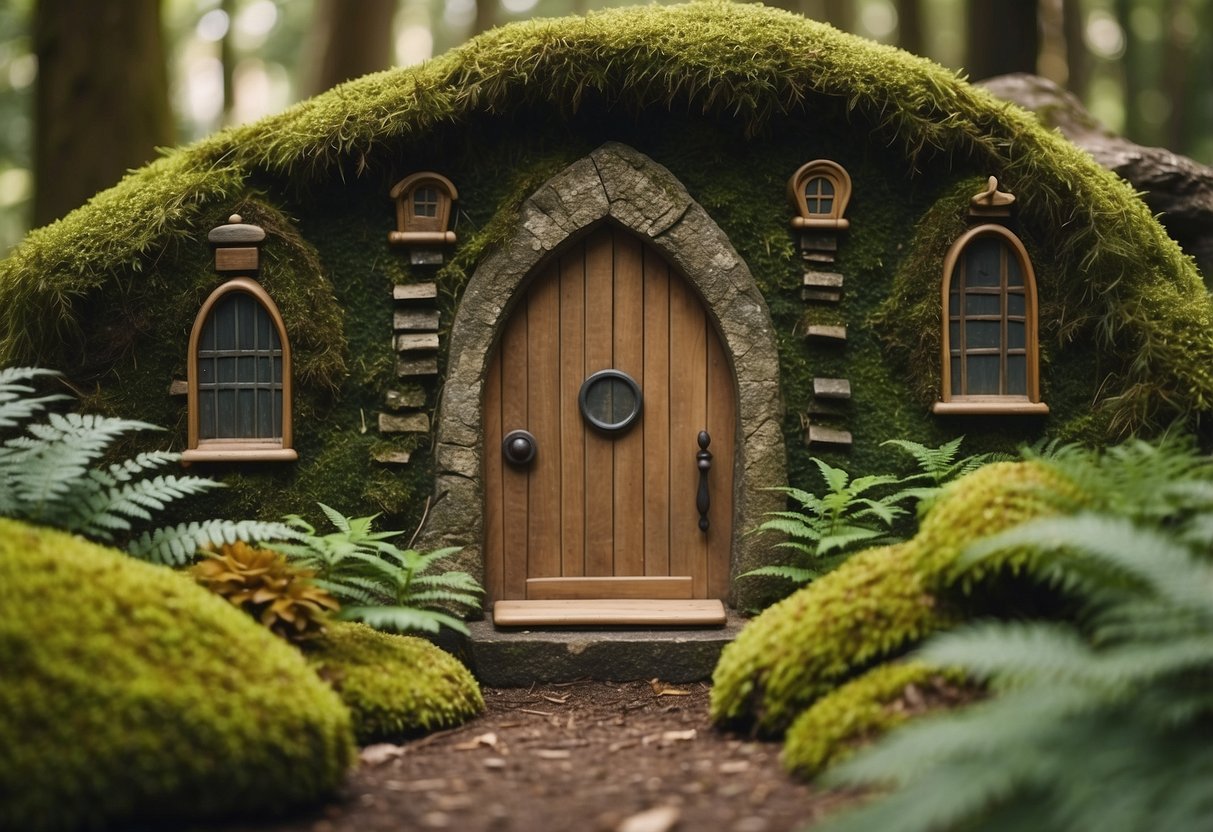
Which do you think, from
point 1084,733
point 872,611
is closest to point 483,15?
point 872,611

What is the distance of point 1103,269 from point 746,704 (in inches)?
132

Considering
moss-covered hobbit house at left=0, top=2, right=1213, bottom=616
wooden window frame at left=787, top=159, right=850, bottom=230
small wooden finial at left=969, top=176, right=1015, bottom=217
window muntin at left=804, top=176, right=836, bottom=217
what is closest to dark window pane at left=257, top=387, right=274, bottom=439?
moss-covered hobbit house at left=0, top=2, right=1213, bottom=616

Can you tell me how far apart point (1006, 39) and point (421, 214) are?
6.26 m

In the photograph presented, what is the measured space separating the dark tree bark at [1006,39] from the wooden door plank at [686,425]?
16.7 feet

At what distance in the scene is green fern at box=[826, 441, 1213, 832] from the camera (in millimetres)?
2336

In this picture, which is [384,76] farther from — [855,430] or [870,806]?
[870,806]

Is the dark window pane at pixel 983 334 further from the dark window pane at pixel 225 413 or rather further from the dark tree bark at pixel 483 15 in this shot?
the dark tree bark at pixel 483 15

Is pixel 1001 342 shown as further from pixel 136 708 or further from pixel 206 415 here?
pixel 136 708

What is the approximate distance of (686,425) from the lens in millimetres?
5742

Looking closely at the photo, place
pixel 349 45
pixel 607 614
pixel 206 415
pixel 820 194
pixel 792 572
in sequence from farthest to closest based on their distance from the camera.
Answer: pixel 349 45 → pixel 820 194 → pixel 206 415 → pixel 607 614 → pixel 792 572

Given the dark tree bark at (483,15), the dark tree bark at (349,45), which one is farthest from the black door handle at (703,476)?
the dark tree bark at (483,15)

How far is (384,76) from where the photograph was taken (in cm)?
573

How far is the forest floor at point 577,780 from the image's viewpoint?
3.08 metres

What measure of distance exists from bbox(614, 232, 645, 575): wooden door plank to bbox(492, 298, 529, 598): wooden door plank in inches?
21.8
